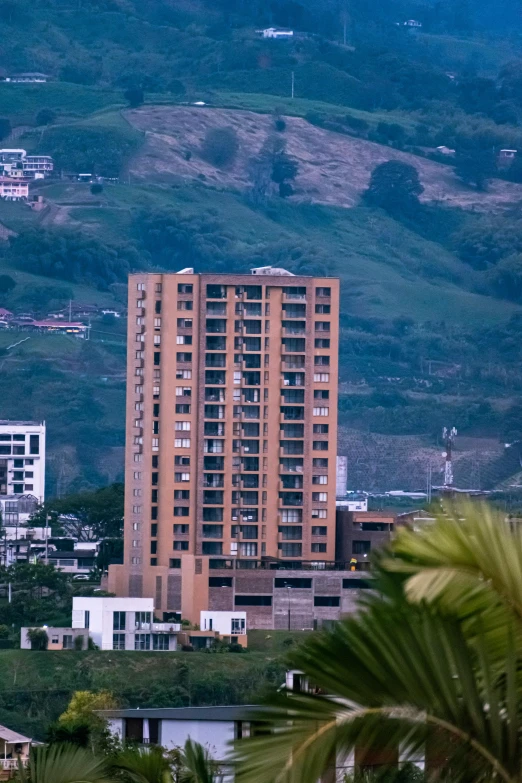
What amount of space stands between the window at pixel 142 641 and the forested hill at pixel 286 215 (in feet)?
202

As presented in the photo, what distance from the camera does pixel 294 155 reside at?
560 feet

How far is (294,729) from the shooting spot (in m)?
3.88

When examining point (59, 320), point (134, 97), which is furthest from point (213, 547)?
point (134, 97)

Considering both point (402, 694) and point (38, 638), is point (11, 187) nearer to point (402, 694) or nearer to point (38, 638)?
point (38, 638)

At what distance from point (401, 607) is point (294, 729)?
1.01 ft

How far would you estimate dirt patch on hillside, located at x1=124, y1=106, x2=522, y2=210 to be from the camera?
6521 inches

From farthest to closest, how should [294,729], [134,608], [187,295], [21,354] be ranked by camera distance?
[21,354] < [187,295] < [134,608] < [294,729]

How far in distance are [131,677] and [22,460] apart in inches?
1410

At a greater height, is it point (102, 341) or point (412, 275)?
point (412, 275)

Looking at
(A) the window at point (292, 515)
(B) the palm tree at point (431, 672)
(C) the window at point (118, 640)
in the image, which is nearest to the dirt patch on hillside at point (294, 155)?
(A) the window at point (292, 515)

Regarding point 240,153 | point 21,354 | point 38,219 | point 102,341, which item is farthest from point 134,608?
point 240,153

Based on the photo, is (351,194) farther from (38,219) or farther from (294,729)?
(294,729)

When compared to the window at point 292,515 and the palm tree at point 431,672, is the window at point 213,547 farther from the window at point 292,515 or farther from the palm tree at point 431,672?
the palm tree at point 431,672

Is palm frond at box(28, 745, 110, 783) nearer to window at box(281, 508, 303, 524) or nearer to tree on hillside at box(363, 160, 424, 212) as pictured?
window at box(281, 508, 303, 524)
